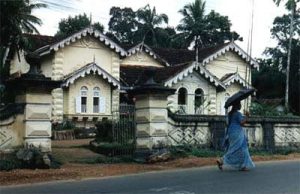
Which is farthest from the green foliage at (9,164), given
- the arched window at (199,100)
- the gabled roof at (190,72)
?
the arched window at (199,100)

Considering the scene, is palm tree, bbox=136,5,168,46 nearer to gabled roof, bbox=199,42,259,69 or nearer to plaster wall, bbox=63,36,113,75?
gabled roof, bbox=199,42,259,69

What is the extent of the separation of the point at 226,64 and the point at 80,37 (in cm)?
1236

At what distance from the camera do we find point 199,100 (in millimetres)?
34531

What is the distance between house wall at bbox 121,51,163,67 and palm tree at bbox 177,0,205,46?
20.5 meters

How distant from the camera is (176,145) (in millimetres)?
17688

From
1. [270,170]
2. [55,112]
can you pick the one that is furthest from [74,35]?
[270,170]

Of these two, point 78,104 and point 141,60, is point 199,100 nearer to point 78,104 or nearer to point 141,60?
point 141,60

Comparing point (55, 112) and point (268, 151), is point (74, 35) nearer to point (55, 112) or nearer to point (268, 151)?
point (55, 112)

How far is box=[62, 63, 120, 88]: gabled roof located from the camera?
99.2 feet

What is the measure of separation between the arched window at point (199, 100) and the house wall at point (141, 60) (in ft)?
18.0

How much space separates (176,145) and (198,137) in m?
1.17

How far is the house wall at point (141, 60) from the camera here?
38.2 metres

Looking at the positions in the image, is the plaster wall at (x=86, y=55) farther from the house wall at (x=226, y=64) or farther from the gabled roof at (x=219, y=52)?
the house wall at (x=226, y=64)

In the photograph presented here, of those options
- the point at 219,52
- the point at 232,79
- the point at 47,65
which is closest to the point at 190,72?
the point at 232,79
